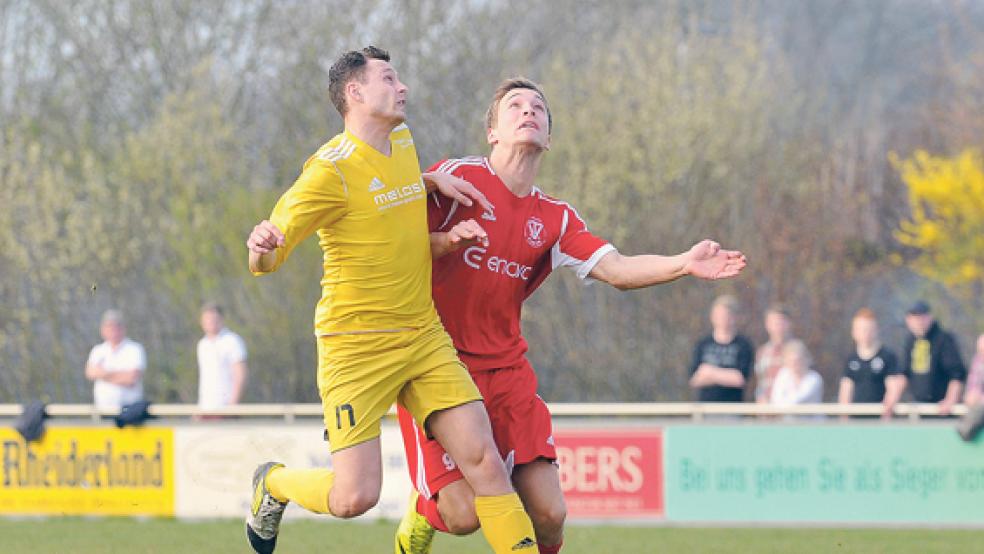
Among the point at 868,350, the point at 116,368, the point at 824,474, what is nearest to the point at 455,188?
the point at 824,474

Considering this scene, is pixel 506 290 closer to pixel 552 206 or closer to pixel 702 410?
pixel 552 206

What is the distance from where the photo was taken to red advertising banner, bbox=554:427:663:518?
1220 cm

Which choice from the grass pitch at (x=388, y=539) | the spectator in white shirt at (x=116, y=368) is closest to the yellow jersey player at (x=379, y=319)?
the grass pitch at (x=388, y=539)

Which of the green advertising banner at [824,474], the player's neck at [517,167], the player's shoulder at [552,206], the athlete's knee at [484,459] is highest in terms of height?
the player's neck at [517,167]

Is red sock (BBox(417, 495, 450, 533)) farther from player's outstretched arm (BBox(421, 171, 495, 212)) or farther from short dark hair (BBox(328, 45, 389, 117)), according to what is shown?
short dark hair (BBox(328, 45, 389, 117))

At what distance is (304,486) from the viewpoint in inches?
282

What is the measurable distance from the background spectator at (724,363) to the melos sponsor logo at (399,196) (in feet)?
20.7

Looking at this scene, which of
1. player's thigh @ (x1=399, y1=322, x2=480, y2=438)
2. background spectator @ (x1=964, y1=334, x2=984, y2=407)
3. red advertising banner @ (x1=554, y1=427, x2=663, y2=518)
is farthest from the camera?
red advertising banner @ (x1=554, y1=427, x2=663, y2=518)

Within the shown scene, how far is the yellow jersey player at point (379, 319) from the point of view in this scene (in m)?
6.55

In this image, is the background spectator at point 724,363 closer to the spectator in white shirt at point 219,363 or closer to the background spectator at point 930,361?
the background spectator at point 930,361

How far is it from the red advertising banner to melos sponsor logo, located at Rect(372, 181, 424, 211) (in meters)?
5.75

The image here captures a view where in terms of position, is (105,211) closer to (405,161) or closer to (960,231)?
(960,231)

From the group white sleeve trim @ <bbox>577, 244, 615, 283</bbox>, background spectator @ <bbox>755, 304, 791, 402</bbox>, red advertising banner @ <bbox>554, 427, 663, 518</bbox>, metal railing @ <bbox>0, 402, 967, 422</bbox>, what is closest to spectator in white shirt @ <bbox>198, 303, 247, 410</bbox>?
metal railing @ <bbox>0, 402, 967, 422</bbox>

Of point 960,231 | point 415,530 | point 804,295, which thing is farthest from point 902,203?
point 415,530
